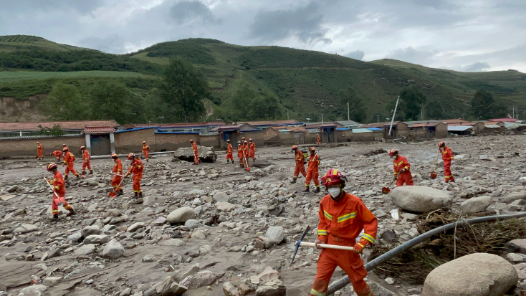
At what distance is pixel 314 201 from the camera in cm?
838

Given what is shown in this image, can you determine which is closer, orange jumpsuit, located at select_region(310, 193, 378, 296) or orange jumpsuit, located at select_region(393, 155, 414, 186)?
orange jumpsuit, located at select_region(310, 193, 378, 296)

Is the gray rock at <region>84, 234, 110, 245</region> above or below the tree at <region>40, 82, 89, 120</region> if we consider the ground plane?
below

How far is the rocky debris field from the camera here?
4.12m

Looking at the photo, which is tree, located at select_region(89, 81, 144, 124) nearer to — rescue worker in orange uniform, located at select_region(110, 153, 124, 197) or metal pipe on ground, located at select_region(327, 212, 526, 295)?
rescue worker in orange uniform, located at select_region(110, 153, 124, 197)

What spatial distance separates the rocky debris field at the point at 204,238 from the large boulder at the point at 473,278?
2 cm

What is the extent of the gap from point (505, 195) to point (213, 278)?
668 cm

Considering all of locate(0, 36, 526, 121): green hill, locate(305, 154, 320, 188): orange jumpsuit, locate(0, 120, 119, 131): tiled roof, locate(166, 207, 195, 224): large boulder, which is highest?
locate(0, 36, 526, 121): green hill

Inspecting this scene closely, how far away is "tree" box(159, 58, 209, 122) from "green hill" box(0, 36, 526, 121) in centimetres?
1797

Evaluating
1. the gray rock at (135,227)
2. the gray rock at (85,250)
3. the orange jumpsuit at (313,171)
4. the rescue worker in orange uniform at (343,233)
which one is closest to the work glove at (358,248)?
the rescue worker in orange uniform at (343,233)

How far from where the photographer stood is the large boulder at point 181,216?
686 cm

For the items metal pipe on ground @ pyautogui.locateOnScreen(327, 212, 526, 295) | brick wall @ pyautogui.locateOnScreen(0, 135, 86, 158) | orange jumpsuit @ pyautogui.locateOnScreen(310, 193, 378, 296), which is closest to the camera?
orange jumpsuit @ pyautogui.locateOnScreen(310, 193, 378, 296)

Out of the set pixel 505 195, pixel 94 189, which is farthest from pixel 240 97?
pixel 505 195

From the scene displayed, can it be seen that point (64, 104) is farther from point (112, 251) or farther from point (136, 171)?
point (112, 251)

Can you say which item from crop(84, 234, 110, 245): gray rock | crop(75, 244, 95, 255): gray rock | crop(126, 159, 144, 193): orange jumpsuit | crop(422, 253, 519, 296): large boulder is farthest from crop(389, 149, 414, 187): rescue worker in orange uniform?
crop(126, 159, 144, 193): orange jumpsuit
